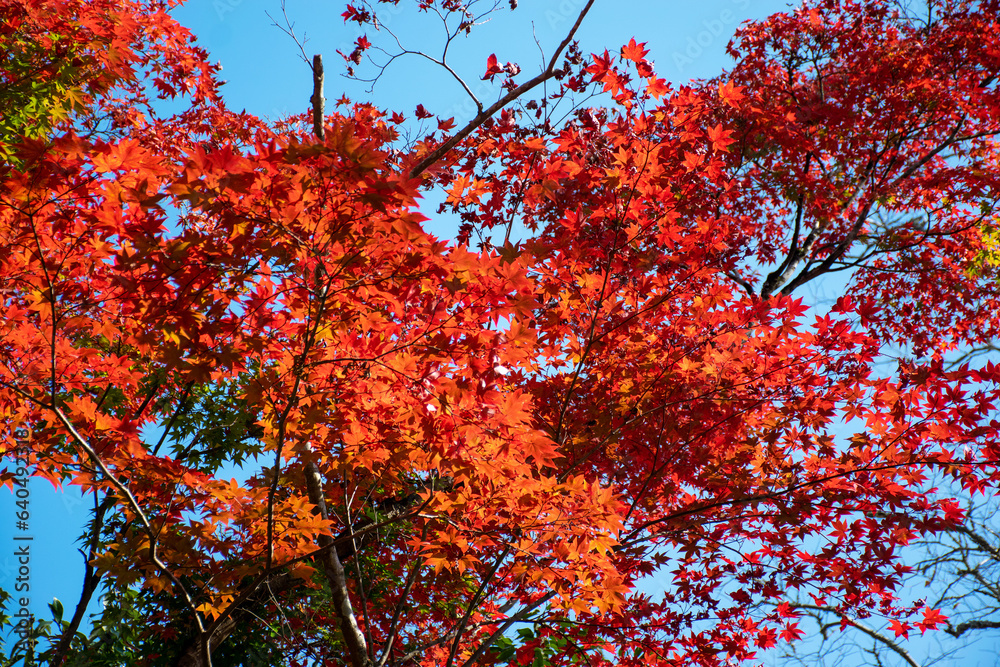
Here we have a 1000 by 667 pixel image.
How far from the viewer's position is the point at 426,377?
2.87m

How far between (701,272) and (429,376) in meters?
1.96

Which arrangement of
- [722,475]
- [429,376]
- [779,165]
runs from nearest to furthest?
[429,376]
[722,475]
[779,165]

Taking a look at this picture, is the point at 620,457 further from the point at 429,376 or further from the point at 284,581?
the point at 284,581

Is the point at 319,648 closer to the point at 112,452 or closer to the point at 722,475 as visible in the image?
the point at 112,452

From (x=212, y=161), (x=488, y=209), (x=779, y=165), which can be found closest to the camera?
(x=212, y=161)

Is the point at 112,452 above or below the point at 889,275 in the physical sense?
below

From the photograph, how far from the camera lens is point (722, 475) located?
4402 mm

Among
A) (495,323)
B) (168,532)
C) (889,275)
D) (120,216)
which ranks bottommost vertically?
(168,532)

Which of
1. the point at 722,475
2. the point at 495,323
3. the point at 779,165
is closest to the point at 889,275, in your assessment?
the point at 779,165

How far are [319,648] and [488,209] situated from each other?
4.50 m

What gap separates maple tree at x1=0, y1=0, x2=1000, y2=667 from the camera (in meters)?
2.73

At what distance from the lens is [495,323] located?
3084 millimetres

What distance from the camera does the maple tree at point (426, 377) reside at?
2.73 meters

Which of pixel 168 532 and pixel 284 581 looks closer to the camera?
pixel 168 532
